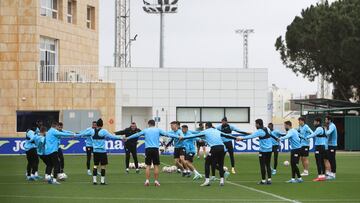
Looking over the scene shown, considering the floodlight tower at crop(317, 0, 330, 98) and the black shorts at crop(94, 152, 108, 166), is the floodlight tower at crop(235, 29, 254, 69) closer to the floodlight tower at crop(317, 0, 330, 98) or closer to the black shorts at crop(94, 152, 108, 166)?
the floodlight tower at crop(317, 0, 330, 98)

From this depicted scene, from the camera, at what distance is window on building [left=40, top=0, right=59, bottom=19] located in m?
67.0

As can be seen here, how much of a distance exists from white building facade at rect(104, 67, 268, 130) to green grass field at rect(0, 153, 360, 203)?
117 feet

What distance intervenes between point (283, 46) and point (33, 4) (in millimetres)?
25587

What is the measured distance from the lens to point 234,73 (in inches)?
2867

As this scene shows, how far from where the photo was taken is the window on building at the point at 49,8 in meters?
67.0

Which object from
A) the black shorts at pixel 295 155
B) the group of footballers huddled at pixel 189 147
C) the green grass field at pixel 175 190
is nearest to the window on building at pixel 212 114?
the green grass field at pixel 175 190

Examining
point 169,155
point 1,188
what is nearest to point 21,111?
point 169,155

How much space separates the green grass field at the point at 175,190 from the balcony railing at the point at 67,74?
105ft

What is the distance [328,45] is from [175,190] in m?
48.8

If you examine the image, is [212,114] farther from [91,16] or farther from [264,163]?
[264,163]

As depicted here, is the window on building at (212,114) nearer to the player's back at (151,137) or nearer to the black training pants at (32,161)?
the black training pants at (32,161)

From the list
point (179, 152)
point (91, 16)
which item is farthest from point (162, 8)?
A: point (179, 152)

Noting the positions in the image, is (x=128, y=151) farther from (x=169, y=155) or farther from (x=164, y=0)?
(x=164, y=0)

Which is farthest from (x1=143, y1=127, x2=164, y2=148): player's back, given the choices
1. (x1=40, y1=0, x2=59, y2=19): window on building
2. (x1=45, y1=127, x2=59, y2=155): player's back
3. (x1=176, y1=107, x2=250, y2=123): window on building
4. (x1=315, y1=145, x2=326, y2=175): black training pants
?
(x1=176, y1=107, x2=250, y2=123): window on building
